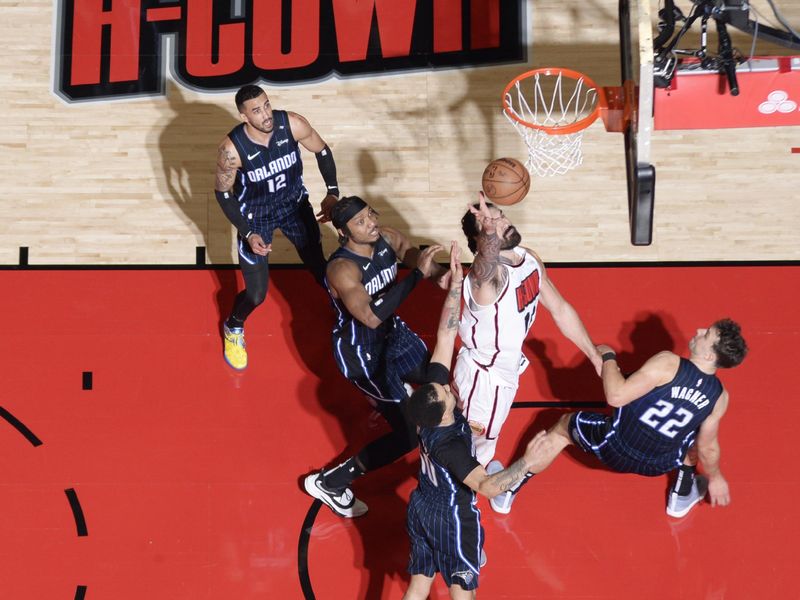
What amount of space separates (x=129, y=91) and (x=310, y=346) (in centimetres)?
291

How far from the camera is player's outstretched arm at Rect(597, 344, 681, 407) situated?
5.31 metres

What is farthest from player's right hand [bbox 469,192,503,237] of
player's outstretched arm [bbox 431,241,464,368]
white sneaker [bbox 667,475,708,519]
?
white sneaker [bbox 667,475,708,519]

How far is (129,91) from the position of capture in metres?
7.97

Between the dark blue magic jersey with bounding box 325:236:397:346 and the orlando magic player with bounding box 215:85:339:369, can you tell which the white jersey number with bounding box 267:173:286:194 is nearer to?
the orlando magic player with bounding box 215:85:339:369

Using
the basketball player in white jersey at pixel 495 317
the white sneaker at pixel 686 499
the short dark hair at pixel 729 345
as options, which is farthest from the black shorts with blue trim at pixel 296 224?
the white sneaker at pixel 686 499

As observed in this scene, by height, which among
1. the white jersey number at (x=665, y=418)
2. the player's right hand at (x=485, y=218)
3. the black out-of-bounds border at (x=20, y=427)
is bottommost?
the black out-of-bounds border at (x=20, y=427)

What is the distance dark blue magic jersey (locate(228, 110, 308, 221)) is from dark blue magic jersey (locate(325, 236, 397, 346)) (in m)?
0.77

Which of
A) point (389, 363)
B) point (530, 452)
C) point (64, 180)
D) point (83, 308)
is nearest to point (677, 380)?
point (530, 452)

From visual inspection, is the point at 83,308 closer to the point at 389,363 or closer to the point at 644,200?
the point at 389,363

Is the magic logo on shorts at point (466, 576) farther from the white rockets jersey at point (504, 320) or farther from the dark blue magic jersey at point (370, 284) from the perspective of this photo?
the dark blue magic jersey at point (370, 284)

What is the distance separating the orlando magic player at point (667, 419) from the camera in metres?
5.32

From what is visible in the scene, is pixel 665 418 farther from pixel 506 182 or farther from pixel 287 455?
pixel 287 455

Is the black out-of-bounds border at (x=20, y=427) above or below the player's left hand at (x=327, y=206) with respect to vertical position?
below

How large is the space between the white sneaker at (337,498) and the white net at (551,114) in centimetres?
288
